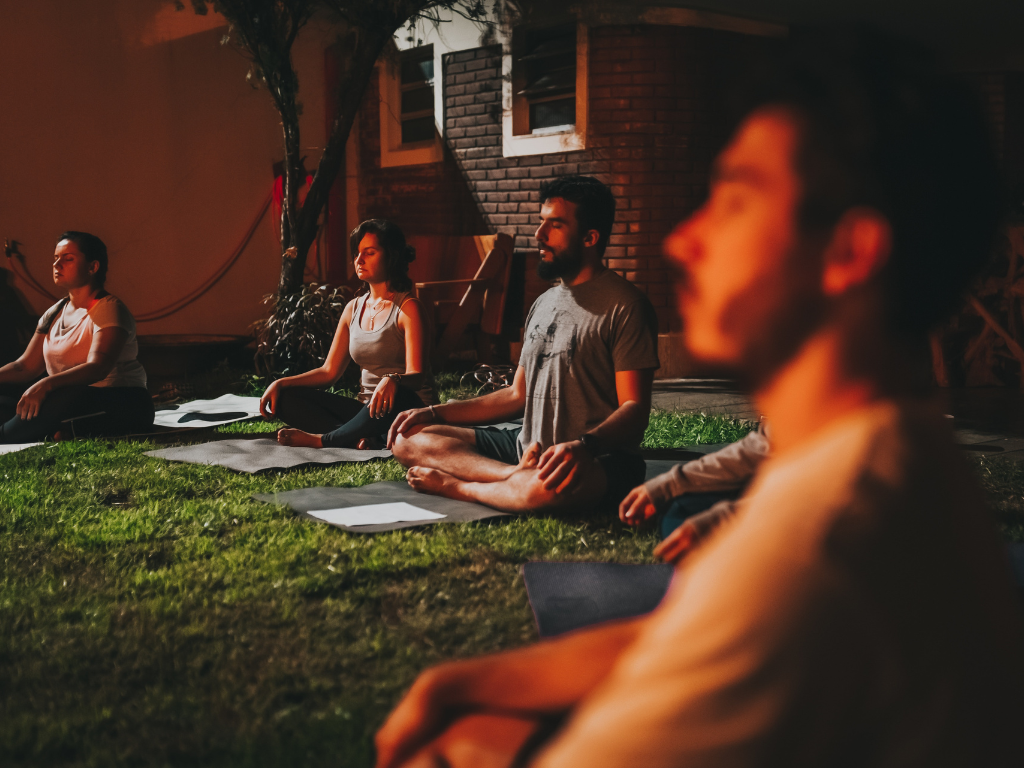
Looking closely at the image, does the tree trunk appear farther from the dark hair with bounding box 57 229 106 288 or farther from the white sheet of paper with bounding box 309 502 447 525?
the white sheet of paper with bounding box 309 502 447 525

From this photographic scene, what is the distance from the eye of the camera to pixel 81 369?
5898mm

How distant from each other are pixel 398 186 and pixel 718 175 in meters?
10.8

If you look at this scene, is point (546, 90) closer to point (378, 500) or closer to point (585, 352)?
point (585, 352)

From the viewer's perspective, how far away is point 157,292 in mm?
10594

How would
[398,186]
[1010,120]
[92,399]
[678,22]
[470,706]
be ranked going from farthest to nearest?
[1010,120] → [398,186] → [678,22] → [92,399] → [470,706]

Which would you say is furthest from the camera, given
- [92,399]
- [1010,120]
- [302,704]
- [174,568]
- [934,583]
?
[1010,120]

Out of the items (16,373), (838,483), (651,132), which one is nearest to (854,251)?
(838,483)

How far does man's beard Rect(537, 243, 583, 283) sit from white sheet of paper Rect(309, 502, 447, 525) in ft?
3.64

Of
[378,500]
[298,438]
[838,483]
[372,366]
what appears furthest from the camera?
[372,366]

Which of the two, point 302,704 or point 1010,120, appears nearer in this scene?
point 302,704

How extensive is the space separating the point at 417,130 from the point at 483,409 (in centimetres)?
743

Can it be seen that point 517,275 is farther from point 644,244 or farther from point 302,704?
point 302,704

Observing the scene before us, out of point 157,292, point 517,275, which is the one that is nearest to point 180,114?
point 157,292

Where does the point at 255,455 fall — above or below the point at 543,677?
below
